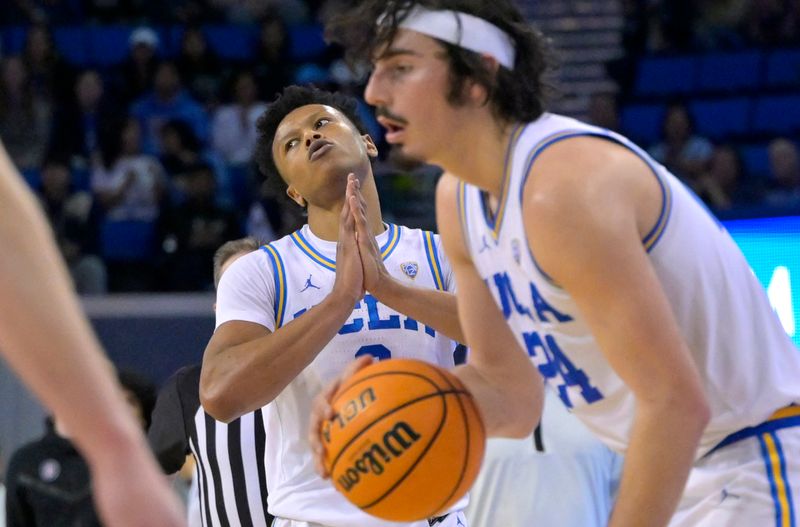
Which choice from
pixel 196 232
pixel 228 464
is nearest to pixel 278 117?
pixel 228 464

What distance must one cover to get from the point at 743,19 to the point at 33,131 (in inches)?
259

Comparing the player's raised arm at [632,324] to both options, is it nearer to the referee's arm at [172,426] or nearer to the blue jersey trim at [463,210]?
the blue jersey trim at [463,210]

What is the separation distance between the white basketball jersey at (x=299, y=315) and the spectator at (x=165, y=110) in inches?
256

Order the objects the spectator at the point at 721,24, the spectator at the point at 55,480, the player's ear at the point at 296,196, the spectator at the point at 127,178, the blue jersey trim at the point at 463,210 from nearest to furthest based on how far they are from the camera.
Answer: the blue jersey trim at the point at 463,210
the player's ear at the point at 296,196
the spectator at the point at 55,480
the spectator at the point at 127,178
the spectator at the point at 721,24

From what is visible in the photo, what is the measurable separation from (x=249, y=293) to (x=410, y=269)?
0.52m

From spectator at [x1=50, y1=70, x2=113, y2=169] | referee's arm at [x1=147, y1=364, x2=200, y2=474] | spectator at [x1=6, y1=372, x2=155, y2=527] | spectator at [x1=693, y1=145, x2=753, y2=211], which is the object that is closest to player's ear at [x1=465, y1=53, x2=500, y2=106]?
referee's arm at [x1=147, y1=364, x2=200, y2=474]

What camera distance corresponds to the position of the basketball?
2.61 metres

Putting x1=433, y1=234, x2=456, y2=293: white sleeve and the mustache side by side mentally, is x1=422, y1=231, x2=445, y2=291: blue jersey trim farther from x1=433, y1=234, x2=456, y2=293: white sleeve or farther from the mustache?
the mustache

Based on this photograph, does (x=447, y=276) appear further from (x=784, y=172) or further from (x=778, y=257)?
(x=784, y=172)

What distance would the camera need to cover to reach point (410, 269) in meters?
3.88

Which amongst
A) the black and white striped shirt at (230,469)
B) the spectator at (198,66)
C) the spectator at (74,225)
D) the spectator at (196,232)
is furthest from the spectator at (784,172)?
the black and white striped shirt at (230,469)

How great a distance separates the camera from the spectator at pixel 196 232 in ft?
28.0

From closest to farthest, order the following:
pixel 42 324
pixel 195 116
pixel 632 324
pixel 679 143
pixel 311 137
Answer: pixel 42 324, pixel 632 324, pixel 311 137, pixel 679 143, pixel 195 116

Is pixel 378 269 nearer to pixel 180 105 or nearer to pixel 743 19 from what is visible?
pixel 180 105
